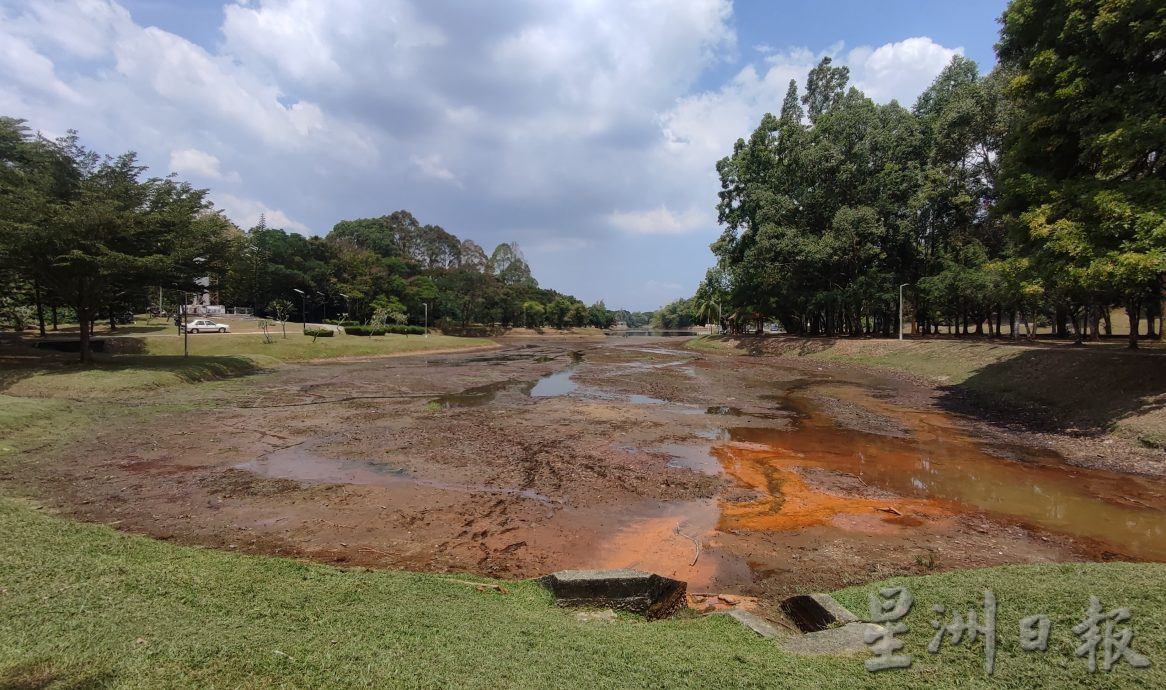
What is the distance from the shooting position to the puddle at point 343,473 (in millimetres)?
8719

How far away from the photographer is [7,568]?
4215 mm

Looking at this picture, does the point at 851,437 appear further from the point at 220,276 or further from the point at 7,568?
the point at 220,276

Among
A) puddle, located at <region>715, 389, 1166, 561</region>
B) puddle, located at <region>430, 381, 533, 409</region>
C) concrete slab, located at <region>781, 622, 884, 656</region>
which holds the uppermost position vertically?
concrete slab, located at <region>781, 622, 884, 656</region>

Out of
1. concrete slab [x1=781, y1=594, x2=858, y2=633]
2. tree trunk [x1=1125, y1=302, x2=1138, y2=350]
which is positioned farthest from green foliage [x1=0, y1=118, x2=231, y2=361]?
tree trunk [x1=1125, y1=302, x2=1138, y2=350]

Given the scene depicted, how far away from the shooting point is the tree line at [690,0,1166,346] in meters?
11.6

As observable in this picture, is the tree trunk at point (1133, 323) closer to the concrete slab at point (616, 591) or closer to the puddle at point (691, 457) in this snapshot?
the puddle at point (691, 457)

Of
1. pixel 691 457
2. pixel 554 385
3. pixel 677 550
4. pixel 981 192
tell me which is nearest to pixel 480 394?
pixel 554 385

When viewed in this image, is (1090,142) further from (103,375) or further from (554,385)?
(103,375)

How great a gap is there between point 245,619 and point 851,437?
44.5 feet

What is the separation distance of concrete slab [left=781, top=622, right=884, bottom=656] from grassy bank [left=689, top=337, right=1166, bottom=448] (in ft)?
40.6

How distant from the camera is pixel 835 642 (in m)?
3.71

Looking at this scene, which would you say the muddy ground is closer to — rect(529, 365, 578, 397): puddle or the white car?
rect(529, 365, 578, 397): puddle

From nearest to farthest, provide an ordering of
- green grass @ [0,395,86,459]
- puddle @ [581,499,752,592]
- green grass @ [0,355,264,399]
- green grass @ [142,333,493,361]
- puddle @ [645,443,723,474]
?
1. puddle @ [581,499,752,592]
2. puddle @ [645,443,723,474]
3. green grass @ [0,395,86,459]
4. green grass @ [0,355,264,399]
5. green grass @ [142,333,493,361]

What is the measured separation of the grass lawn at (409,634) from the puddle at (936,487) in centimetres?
314
